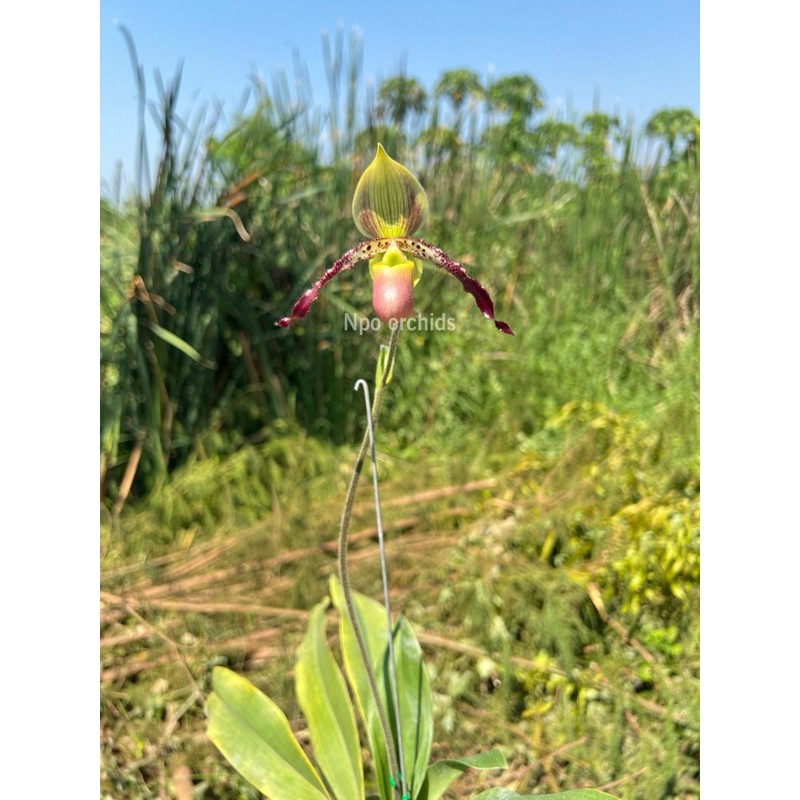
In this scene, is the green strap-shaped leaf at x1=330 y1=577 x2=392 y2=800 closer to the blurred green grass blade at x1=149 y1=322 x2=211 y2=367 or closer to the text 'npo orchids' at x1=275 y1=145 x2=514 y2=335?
the text 'npo orchids' at x1=275 y1=145 x2=514 y2=335

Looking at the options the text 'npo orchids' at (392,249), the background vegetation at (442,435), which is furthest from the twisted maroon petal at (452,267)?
the background vegetation at (442,435)

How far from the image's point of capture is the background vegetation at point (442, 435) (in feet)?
3.82

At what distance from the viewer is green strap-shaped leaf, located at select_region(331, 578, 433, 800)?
84 centimetres

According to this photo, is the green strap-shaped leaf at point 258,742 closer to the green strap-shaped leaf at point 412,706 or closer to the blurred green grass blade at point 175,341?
the green strap-shaped leaf at point 412,706

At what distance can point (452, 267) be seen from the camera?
2.20ft

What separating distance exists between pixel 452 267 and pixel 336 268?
0.35 ft

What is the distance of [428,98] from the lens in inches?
58.4

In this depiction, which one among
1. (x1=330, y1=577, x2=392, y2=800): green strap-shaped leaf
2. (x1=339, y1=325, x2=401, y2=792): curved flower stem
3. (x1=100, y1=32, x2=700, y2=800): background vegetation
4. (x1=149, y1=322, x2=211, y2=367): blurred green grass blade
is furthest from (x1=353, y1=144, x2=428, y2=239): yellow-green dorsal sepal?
(x1=149, y1=322, x2=211, y2=367): blurred green grass blade

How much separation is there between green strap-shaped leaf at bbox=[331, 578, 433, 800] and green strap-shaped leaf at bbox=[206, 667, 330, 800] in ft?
0.27

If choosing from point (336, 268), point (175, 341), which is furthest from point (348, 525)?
point (175, 341)

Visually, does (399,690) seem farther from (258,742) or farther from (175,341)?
(175,341)

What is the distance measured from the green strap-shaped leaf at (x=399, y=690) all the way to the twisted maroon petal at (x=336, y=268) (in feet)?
1.32

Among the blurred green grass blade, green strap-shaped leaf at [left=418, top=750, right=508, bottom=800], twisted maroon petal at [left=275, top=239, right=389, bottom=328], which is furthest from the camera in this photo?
the blurred green grass blade
